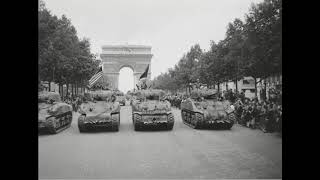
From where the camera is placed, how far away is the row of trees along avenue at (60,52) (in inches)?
778

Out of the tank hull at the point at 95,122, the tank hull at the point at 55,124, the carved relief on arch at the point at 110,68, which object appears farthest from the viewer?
the carved relief on arch at the point at 110,68

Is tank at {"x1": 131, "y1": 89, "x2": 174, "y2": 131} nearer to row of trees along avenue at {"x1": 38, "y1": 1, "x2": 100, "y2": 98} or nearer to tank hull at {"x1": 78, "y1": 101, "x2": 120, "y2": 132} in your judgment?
tank hull at {"x1": 78, "y1": 101, "x2": 120, "y2": 132}

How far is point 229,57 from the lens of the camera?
28.7m

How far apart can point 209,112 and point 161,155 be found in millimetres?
7168

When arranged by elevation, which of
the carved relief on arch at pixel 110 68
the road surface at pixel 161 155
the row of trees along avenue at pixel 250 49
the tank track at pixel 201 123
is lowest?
the road surface at pixel 161 155

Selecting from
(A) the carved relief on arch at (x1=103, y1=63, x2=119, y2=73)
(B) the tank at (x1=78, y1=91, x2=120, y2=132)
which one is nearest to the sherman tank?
(B) the tank at (x1=78, y1=91, x2=120, y2=132)

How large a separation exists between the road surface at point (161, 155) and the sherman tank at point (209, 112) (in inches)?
54.7

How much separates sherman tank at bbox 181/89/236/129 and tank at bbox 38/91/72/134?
18.8ft

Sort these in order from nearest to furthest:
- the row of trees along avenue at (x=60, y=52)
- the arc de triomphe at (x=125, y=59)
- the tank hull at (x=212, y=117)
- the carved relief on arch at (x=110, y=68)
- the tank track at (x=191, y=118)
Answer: the tank hull at (x=212, y=117), the tank track at (x=191, y=118), the row of trees along avenue at (x=60, y=52), the arc de triomphe at (x=125, y=59), the carved relief on arch at (x=110, y=68)

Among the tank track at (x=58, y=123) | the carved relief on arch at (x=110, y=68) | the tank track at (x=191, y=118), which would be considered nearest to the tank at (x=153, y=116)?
the tank track at (x=191, y=118)

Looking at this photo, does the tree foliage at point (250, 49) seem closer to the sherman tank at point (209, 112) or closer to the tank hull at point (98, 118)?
the sherman tank at point (209, 112)
